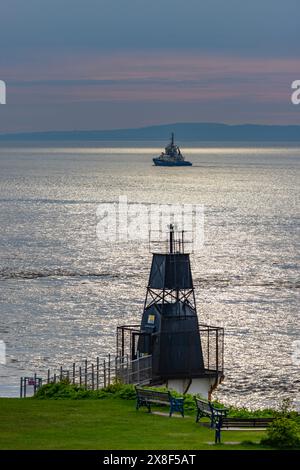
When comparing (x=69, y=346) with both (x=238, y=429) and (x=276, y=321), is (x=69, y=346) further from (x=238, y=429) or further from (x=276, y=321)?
(x=238, y=429)

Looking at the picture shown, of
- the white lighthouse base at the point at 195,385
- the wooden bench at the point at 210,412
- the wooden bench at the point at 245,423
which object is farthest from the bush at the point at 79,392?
the wooden bench at the point at 245,423

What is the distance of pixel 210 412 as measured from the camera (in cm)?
2747

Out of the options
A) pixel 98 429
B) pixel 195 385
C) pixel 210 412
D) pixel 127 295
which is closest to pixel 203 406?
pixel 210 412

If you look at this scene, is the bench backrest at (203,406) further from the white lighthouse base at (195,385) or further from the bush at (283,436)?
the white lighthouse base at (195,385)

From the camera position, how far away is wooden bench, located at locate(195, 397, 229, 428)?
26881 millimetres

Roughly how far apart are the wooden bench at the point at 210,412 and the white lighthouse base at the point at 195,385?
913 cm

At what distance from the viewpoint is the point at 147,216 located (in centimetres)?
15725
